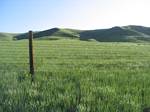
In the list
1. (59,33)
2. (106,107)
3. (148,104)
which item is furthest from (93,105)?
(59,33)

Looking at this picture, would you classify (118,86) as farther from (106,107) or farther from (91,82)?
(106,107)

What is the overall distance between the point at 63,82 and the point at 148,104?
3.85 metres

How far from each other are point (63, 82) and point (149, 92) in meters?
2.98

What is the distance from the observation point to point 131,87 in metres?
11.8

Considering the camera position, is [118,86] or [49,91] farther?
[118,86]

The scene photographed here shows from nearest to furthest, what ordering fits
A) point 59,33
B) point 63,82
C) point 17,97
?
point 17,97, point 63,82, point 59,33

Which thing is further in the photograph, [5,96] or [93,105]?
[5,96]

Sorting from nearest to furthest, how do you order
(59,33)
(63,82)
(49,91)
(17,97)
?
(17,97), (49,91), (63,82), (59,33)

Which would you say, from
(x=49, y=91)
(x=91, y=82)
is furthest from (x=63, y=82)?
(x=49, y=91)

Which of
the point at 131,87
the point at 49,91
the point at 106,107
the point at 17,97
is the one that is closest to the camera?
the point at 106,107

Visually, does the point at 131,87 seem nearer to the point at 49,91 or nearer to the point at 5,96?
the point at 49,91

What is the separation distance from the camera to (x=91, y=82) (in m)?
12.5

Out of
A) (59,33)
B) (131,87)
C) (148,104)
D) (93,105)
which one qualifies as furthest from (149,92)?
(59,33)

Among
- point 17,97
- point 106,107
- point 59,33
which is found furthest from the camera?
point 59,33
